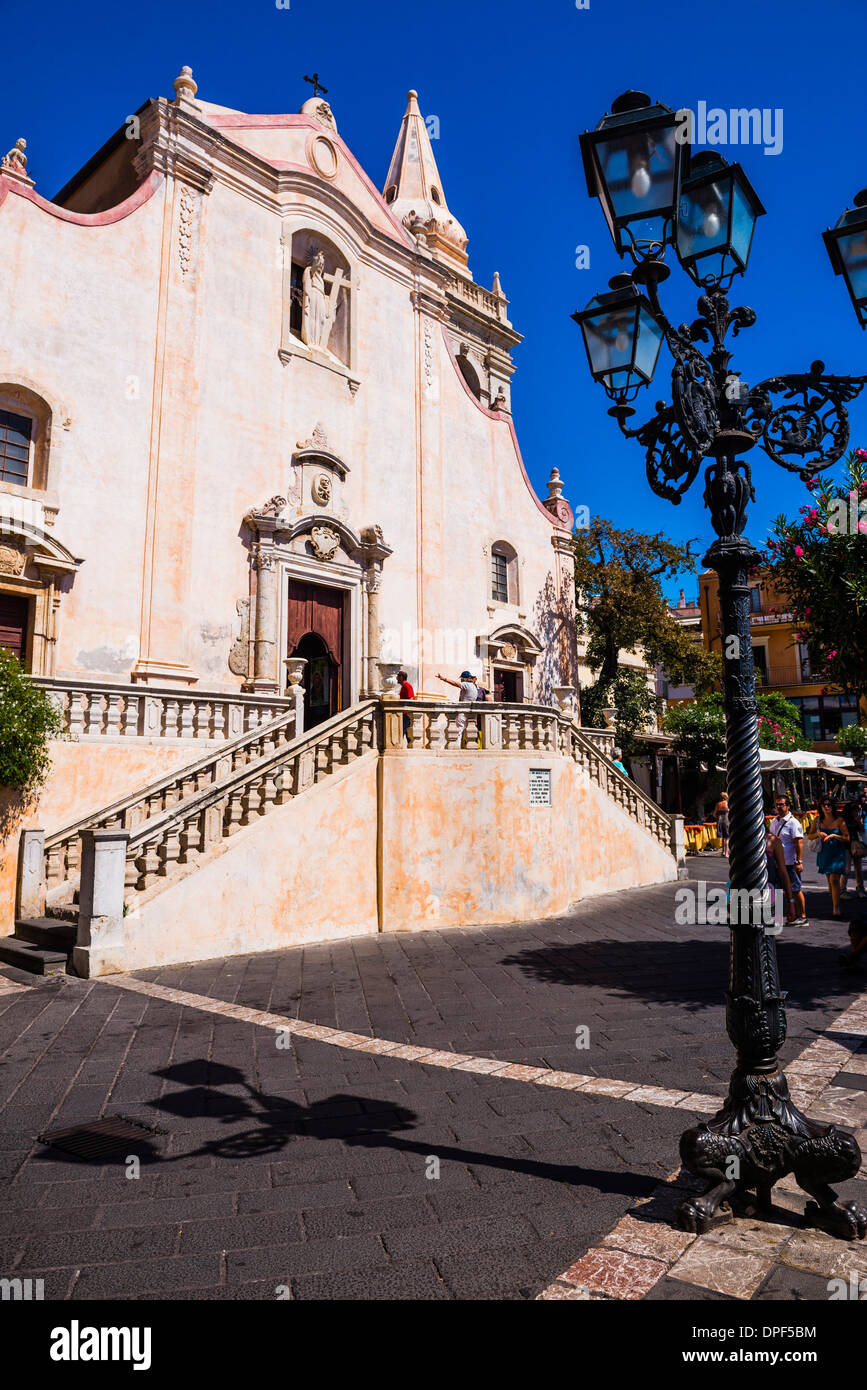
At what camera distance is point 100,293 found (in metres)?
15.0

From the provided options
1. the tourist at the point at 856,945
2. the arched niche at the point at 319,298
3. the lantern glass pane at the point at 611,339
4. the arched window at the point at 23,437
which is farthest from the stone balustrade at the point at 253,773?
the arched niche at the point at 319,298

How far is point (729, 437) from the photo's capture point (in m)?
4.43

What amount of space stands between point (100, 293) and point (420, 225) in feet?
33.7

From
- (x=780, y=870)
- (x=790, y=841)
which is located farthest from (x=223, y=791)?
(x=790, y=841)

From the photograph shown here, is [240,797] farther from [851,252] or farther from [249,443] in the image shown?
[249,443]

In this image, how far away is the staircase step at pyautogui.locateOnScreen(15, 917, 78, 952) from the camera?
9562mm

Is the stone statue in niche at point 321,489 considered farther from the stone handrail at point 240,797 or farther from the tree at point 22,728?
the tree at point 22,728

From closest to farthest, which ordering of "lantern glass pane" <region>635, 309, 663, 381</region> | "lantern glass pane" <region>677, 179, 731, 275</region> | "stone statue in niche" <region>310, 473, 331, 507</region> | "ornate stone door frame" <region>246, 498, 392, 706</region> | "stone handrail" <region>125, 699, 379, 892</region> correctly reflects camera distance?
1. "lantern glass pane" <region>635, 309, 663, 381</region>
2. "lantern glass pane" <region>677, 179, 731, 275</region>
3. "stone handrail" <region>125, 699, 379, 892</region>
4. "ornate stone door frame" <region>246, 498, 392, 706</region>
5. "stone statue in niche" <region>310, 473, 331, 507</region>

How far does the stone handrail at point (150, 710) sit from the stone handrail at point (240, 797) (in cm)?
175

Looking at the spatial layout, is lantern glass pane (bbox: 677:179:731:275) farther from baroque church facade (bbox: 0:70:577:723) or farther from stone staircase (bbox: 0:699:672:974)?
baroque church facade (bbox: 0:70:577:723)

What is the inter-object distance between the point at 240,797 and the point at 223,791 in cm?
30

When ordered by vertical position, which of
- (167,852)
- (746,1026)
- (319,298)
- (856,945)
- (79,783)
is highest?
(319,298)

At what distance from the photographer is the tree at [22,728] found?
10.1 m

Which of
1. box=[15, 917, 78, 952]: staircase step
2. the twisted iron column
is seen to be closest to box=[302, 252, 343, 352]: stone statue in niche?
box=[15, 917, 78, 952]: staircase step
